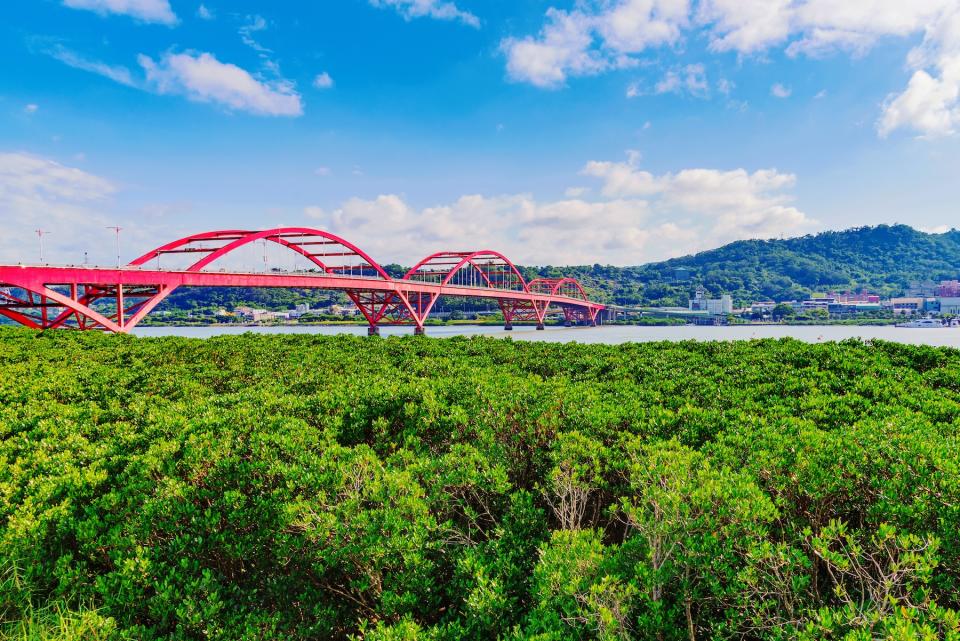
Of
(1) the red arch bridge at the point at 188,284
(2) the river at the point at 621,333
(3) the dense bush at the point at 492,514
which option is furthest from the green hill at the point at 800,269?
(3) the dense bush at the point at 492,514

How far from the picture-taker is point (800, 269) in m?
153

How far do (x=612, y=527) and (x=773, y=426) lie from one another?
5.63 feet

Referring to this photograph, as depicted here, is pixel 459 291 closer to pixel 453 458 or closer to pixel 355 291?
pixel 355 291

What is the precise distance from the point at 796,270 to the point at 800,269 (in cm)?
108

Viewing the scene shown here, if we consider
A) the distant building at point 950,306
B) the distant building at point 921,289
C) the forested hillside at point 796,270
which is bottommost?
the distant building at point 950,306

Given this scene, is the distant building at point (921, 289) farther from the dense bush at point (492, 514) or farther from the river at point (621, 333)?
the dense bush at point (492, 514)

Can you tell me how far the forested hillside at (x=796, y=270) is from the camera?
139625 mm

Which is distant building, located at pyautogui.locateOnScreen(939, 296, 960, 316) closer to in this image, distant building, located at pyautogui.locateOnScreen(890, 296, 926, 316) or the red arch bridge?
distant building, located at pyautogui.locateOnScreen(890, 296, 926, 316)

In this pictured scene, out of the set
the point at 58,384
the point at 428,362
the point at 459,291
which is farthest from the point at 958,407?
the point at 459,291

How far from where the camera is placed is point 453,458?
393 cm

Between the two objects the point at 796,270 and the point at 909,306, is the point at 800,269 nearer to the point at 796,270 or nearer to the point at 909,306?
the point at 796,270

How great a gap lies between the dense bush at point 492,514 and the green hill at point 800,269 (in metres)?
131

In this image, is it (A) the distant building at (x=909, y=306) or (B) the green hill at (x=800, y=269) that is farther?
(B) the green hill at (x=800, y=269)

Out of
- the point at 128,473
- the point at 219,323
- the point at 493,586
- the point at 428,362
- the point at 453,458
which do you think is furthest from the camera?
the point at 219,323
